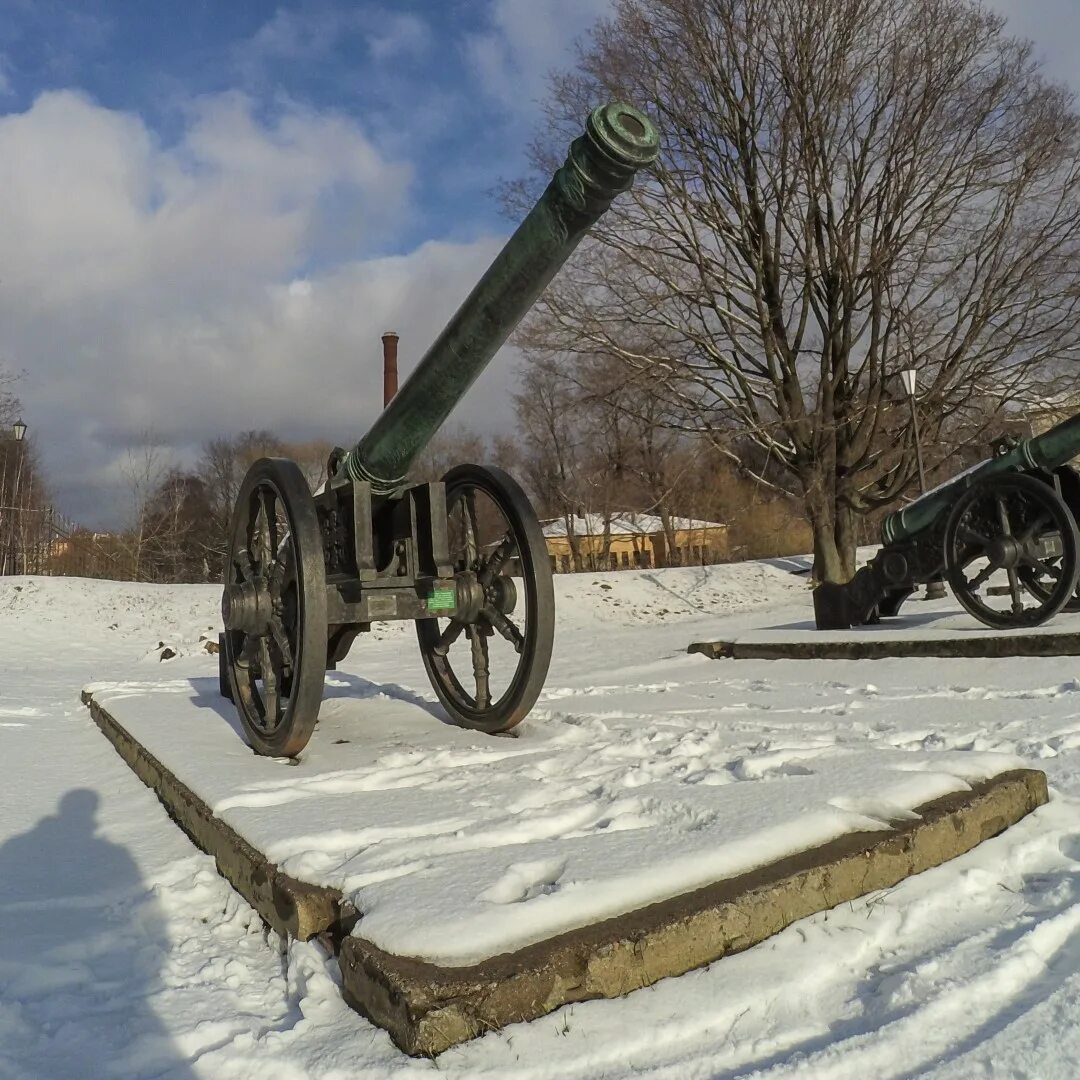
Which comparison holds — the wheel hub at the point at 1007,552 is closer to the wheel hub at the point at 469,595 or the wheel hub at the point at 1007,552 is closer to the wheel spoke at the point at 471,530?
the wheel spoke at the point at 471,530

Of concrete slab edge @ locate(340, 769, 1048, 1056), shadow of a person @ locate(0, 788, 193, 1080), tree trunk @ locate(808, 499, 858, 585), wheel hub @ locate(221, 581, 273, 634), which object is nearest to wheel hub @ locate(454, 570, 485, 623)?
wheel hub @ locate(221, 581, 273, 634)

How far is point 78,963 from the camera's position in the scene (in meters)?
2.41

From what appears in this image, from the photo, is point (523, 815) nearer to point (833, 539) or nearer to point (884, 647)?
point (884, 647)

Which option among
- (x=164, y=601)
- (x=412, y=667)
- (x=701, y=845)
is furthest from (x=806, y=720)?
(x=164, y=601)

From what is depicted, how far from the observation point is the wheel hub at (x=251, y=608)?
14.3ft

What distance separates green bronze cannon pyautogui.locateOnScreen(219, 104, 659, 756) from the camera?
373 cm

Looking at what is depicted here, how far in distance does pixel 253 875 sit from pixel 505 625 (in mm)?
2029

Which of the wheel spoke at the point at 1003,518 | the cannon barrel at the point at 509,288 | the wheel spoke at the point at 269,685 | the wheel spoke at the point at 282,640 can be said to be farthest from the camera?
the wheel spoke at the point at 1003,518

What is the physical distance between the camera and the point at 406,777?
3520 mm

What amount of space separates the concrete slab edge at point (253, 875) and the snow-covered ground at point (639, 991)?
57 millimetres

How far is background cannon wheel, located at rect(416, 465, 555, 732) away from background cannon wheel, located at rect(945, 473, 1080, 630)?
433 cm

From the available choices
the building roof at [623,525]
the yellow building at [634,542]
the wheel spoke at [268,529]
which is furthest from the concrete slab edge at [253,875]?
the building roof at [623,525]

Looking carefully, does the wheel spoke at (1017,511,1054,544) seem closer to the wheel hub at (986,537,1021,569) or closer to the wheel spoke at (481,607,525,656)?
the wheel hub at (986,537,1021,569)

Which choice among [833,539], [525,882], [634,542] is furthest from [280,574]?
[634,542]
